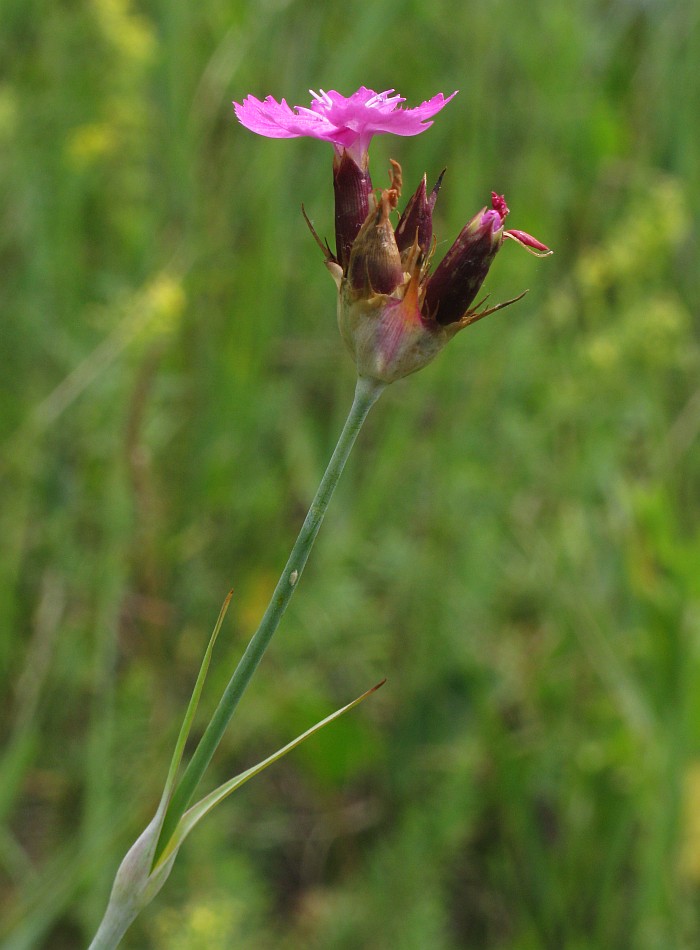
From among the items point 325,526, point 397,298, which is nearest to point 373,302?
point 397,298

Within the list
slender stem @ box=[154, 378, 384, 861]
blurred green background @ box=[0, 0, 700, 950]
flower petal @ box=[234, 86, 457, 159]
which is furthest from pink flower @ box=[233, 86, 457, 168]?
blurred green background @ box=[0, 0, 700, 950]

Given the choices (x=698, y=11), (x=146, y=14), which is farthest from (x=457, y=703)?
(x=698, y=11)

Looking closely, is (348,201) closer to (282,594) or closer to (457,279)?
(457,279)

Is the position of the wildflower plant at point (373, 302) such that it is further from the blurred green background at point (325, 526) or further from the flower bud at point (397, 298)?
the blurred green background at point (325, 526)

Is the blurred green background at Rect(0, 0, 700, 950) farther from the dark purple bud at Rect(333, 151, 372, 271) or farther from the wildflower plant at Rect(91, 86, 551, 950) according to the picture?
the dark purple bud at Rect(333, 151, 372, 271)

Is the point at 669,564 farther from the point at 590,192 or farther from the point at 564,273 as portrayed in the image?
the point at 590,192

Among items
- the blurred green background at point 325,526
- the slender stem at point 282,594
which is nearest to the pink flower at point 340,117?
the slender stem at point 282,594
